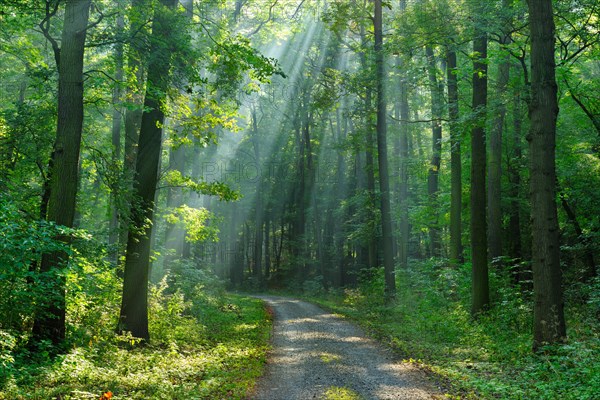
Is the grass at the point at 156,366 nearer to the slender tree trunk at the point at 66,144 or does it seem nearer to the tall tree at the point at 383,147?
the slender tree trunk at the point at 66,144

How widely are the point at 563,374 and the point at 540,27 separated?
21.2 feet

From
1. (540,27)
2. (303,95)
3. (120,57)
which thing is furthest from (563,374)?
(303,95)

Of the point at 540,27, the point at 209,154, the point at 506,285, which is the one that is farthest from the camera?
the point at 209,154

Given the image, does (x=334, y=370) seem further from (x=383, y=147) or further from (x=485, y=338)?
(x=383, y=147)

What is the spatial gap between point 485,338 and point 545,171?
180 inches

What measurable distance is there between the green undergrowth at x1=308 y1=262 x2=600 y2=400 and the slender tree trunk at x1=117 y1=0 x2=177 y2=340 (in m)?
6.16

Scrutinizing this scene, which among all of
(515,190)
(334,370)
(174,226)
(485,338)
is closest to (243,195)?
(174,226)

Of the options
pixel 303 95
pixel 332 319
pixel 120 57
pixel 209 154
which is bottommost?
pixel 332 319

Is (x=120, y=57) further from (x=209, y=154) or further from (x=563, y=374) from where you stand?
(x=209, y=154)

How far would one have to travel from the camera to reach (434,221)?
1013 inches

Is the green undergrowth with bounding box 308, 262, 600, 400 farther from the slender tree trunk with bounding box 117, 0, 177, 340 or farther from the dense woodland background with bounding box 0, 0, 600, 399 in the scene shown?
the slender tree trunk with bounding box 117, 0, 177, 340

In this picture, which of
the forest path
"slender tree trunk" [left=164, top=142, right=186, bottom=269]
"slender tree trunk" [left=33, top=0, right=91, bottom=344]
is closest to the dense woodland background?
"slender tree trunk" [left=33, top=0, right=91, bottom=344]

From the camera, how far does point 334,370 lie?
8.91 m

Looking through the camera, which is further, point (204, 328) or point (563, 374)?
point (204, 328)
